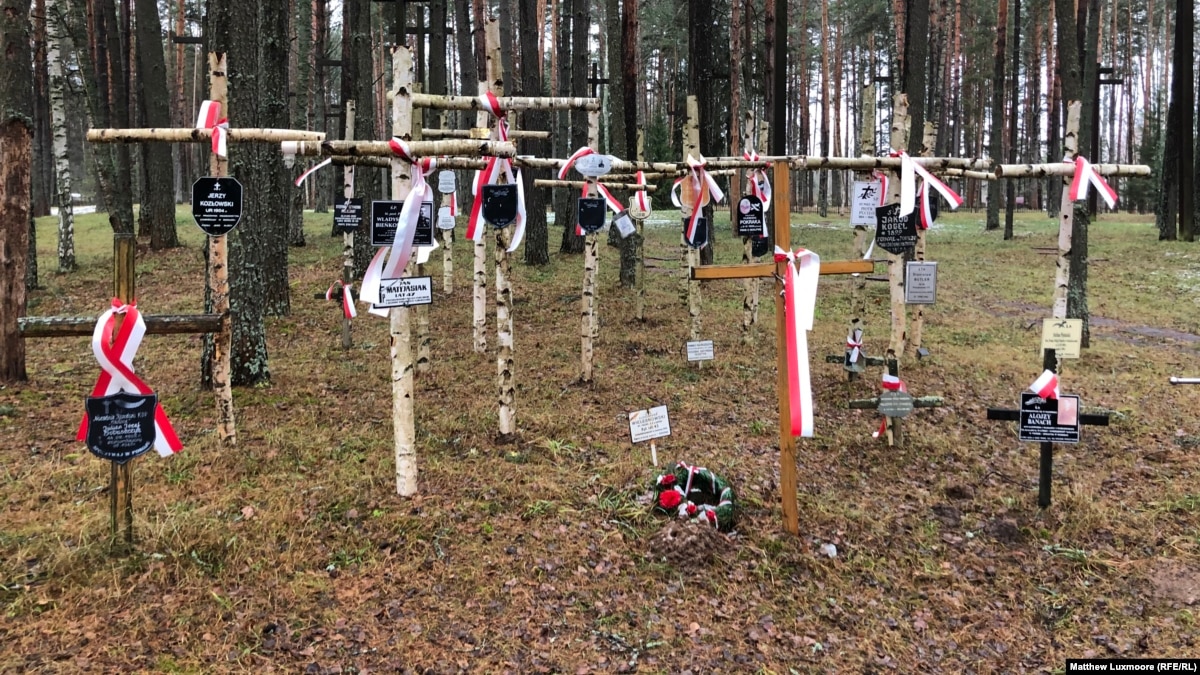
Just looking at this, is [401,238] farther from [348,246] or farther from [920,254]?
[920,254]

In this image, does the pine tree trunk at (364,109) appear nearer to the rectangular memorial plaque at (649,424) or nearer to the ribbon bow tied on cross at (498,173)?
the ribbon bow tied on cross at (498,173)

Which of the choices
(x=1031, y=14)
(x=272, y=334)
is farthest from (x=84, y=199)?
(x=1031, y=14)

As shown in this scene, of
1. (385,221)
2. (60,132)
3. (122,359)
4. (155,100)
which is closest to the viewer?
(122,359)

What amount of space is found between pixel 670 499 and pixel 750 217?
3.43 metres

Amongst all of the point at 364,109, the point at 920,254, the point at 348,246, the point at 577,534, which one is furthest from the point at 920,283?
the point at 364,109

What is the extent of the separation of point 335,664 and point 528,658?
0.89 meters

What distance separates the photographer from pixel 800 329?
4.13 metres

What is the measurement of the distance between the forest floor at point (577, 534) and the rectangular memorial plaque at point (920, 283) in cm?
108

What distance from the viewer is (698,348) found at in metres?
7.09

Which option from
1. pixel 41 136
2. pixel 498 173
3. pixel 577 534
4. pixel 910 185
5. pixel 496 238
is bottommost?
pixel 577 534

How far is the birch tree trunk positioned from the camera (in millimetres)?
11305

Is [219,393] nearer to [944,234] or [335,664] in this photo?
[335,664]

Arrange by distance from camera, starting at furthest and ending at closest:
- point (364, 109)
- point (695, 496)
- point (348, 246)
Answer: point (364, 109)
point (348, 246)
point (695, 496)

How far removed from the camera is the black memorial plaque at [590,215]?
6.64m
